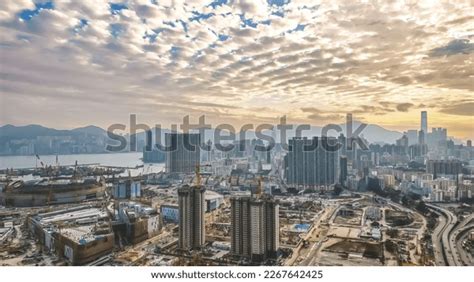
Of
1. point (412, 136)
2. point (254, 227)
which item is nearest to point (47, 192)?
point (254, 227)

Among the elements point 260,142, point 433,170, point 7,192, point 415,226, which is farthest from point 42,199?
point 433,170

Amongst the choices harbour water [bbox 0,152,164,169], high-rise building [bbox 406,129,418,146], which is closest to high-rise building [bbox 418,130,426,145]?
high-rise building [bbox 406,129,418,146]

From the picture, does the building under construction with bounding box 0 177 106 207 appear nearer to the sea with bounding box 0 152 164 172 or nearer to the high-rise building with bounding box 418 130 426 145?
the sea with bounding box 0 152 164 172

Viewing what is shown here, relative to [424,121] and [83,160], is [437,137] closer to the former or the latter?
[424,121]

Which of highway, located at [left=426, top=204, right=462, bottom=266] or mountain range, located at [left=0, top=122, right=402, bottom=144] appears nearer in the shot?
highway, located at [left=426, top=204, right=462, bottom=266]

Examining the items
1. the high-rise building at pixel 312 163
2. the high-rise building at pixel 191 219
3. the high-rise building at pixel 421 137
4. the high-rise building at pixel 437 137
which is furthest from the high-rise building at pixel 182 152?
the high-rise building at pixel 437 137

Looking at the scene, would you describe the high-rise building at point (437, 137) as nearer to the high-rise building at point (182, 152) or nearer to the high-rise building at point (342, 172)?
the high-rise building at point (342, 172)
